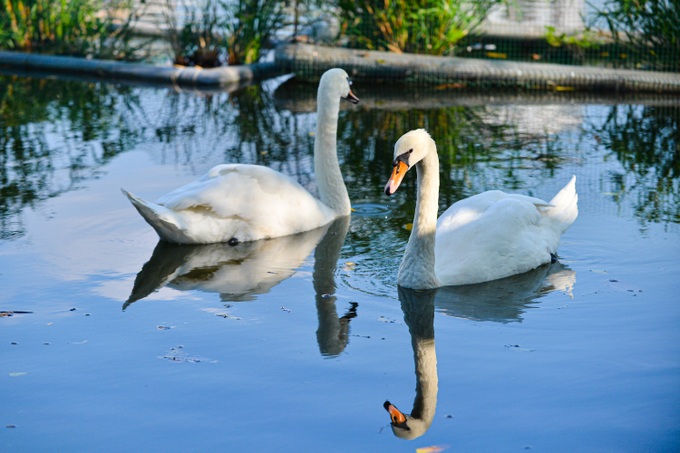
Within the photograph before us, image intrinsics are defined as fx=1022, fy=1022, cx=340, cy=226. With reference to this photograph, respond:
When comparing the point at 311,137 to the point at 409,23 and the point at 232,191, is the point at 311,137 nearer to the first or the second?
the point at 232,191

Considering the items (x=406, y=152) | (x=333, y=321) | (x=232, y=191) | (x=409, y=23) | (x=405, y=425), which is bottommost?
(x=405, y=425)

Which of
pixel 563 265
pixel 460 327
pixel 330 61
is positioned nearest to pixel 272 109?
pixel 330 61

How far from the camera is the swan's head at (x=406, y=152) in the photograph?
5914 mm

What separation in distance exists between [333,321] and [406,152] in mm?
1072

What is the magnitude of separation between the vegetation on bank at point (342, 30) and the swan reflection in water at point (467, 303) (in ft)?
27.4

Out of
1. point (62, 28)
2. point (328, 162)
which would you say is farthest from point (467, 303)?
point (62, 28)

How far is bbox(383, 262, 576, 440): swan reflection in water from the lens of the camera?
→ 5.25m

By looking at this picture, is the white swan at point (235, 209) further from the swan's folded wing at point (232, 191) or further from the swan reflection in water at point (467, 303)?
the swan reflection in water at point (467, 303)

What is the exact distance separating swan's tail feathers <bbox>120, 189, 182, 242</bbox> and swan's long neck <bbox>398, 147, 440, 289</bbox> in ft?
6.06

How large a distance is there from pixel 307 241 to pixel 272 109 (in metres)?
5.77

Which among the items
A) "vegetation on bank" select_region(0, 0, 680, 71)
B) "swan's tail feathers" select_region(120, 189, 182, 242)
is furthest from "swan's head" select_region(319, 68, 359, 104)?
"vegetation on bank" select_region(0, 0, 680, 71)

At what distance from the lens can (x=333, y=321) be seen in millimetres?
5945

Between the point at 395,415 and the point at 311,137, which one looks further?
the point at 311,137

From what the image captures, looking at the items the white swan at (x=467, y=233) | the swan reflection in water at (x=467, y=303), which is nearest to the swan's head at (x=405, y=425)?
the swan reflection in water at (x=467, y=303)
